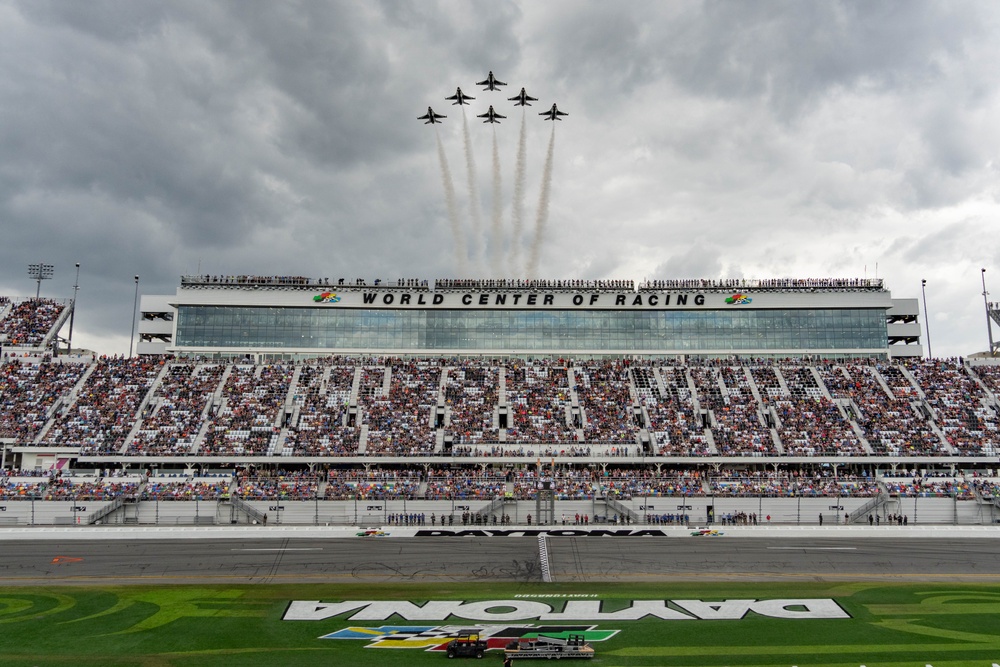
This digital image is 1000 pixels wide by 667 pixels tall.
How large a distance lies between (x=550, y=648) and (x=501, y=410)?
176 feet

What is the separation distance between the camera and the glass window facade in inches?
3784

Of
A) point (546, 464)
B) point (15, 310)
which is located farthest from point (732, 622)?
point (15, 310)

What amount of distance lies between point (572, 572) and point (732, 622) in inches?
472

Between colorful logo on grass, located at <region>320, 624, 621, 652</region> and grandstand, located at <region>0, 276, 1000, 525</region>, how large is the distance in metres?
26.5

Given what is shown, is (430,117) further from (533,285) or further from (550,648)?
(550,648)

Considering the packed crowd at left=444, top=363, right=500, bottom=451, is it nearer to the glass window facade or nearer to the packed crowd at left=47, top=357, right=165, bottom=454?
the glass window facade

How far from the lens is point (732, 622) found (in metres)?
34.8

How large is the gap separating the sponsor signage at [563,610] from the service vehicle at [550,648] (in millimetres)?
4768

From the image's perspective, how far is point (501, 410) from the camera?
8288cm

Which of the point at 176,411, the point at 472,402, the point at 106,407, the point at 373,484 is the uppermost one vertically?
the point at 472,402

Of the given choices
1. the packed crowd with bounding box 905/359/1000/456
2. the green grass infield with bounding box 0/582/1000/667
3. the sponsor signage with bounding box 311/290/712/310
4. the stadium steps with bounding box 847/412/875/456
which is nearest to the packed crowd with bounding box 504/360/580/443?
the sponsor signage with bounding box 311/290/712/310

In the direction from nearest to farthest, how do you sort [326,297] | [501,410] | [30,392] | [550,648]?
[550,648] < [30,392] < [501,410] < [326,297]

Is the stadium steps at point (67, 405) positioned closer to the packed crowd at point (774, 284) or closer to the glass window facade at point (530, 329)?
the glass window facade at point (530, 329)

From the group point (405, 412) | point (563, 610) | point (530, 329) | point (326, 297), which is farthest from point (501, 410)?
point (563, 610)
